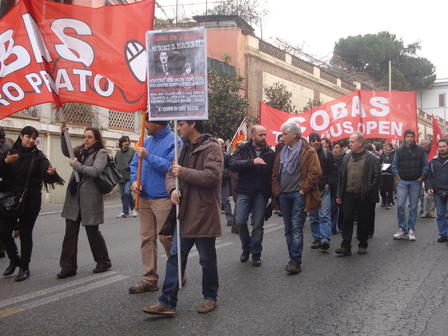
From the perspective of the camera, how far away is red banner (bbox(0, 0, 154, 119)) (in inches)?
219

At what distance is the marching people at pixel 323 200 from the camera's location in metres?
8.06

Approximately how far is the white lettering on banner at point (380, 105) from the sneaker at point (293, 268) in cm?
656

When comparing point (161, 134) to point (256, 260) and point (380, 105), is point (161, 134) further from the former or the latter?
point (380, 105)

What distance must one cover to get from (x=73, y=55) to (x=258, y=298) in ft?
10.4

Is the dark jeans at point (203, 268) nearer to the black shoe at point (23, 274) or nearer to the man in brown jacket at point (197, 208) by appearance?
the man in brown jacket at point (197, 208)

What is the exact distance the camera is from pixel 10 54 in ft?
18.4

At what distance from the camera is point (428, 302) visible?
16.9 ft

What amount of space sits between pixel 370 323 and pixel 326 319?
36 cm

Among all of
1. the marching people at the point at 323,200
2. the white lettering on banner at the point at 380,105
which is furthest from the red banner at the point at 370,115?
the marching people at the point at 323,200

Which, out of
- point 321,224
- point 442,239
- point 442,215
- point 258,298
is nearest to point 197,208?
point 258,298

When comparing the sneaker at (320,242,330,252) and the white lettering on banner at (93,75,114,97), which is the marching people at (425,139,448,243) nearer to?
the sneaker at (320,242,330,252)

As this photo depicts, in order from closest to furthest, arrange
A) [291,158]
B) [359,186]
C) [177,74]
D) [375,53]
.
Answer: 1. [177,74]
2. [291,158]
3. [359,186]
4. [375,53]

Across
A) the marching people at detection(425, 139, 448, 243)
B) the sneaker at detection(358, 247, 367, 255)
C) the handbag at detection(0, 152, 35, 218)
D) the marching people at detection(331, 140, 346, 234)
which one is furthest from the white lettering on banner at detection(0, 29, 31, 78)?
the marching people at detection(425, 139, 448, 243)

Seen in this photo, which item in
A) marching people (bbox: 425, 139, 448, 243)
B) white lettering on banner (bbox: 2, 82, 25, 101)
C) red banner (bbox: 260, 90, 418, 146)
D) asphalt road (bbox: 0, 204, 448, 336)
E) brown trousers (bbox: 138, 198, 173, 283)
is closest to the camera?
asphalt road (bbox: 0, 204, 448, 336)
